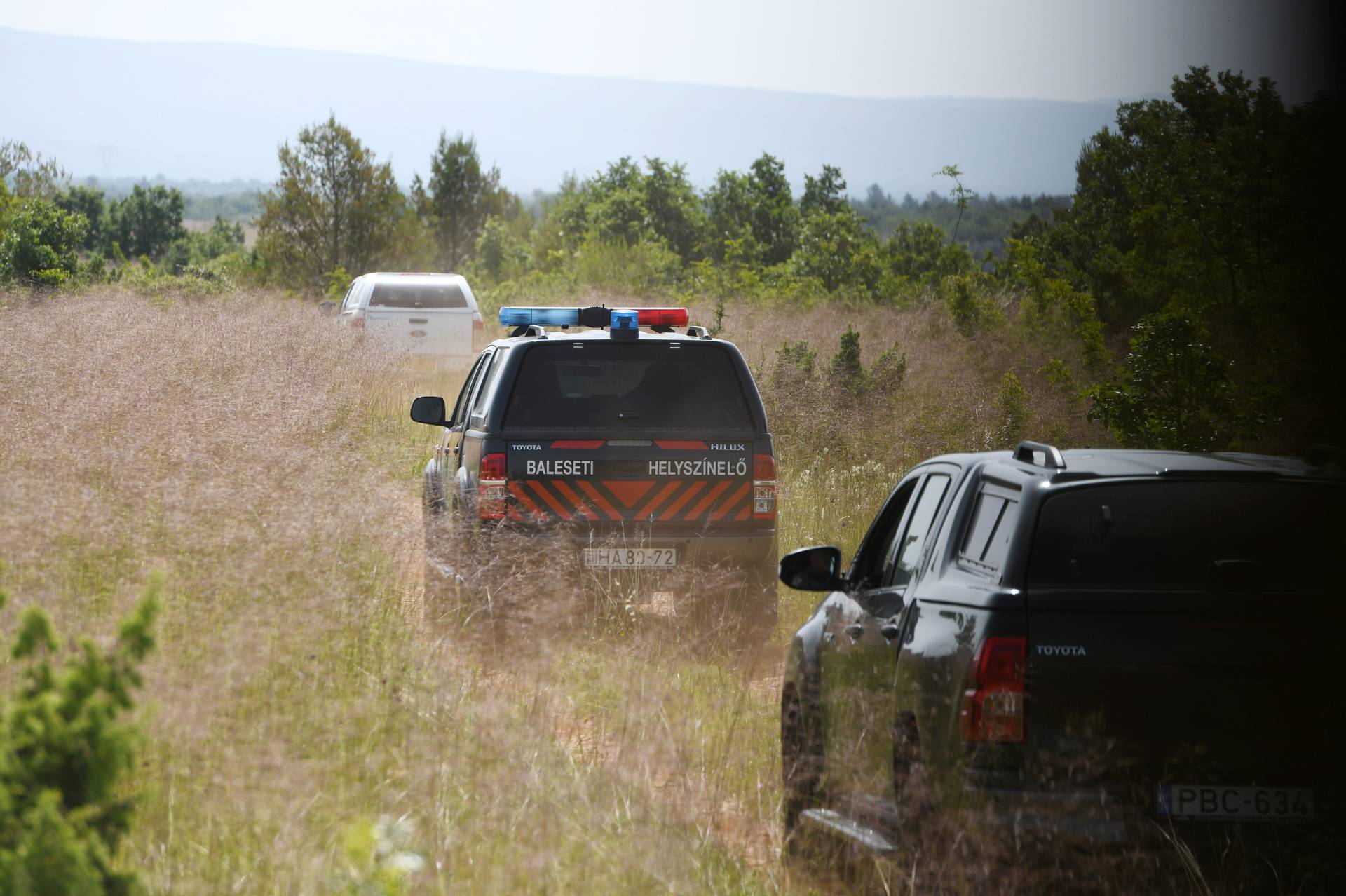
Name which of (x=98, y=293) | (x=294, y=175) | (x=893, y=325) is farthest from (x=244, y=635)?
(x=294, y=175)

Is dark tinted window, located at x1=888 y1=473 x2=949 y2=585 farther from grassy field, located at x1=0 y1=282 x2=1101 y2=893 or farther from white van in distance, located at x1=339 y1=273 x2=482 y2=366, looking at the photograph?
white van in distance, located at x1=339 y1=273 x2=482 y2=366

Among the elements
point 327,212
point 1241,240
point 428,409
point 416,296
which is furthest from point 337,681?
point 327,212

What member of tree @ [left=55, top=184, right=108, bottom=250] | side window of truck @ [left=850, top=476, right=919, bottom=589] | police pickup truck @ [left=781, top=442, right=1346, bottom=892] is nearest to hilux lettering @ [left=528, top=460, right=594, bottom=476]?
side window of truck @ [left=850, top=476, right=919, bottom=589]

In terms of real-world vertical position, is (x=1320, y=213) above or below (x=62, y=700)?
above

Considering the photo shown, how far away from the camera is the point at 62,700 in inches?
115

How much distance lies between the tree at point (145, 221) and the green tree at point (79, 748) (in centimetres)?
5589

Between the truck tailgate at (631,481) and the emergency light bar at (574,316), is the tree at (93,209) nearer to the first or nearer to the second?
the emergency light bar at (574,316)

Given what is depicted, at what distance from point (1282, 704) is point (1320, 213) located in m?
18.4

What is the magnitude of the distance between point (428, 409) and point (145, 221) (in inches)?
2005

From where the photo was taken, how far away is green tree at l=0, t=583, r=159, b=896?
281 cm

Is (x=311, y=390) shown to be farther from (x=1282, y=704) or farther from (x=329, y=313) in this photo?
(x=329, y=313)

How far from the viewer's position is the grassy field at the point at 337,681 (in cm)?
427

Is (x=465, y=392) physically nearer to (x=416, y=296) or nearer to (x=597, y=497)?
(x=597, y=497)

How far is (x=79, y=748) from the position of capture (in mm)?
2920
